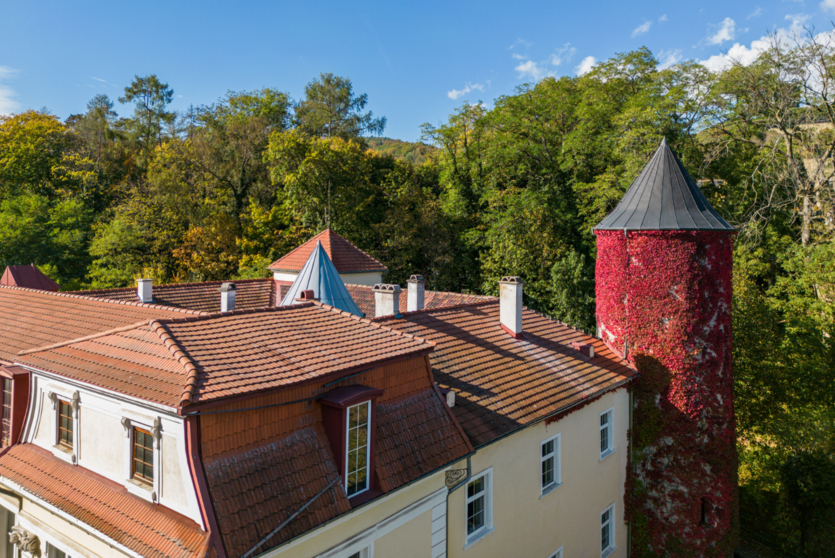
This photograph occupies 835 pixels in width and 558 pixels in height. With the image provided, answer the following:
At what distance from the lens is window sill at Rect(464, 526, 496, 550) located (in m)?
9.63

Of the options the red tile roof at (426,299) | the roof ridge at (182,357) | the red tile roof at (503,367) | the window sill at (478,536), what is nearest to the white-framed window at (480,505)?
the window sill at (478,536)

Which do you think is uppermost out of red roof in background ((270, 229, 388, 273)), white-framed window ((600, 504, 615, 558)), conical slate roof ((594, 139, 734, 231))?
conical slate roof ((594, 139, 734, 231))

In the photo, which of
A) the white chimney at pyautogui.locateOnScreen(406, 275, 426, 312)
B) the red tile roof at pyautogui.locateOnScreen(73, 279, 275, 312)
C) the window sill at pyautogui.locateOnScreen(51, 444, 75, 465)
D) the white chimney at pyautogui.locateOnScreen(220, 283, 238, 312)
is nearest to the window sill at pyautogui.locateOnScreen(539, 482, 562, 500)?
the white chimney at pyautogui.locateOnScreen(406, 275, 426, 312)

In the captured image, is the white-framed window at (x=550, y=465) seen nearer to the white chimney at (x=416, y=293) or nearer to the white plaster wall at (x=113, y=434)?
the white chimney at (x=416, y=293)

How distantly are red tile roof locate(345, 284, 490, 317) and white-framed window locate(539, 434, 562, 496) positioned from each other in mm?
5883

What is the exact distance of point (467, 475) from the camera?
947 cm

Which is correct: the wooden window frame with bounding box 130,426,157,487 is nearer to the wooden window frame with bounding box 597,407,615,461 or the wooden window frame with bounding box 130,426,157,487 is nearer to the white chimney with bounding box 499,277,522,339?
the white chimney with bounding box 499,277,522,339

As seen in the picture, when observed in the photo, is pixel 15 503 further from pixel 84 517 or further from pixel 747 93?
pixel 747 93

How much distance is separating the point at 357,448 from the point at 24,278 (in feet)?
61.3

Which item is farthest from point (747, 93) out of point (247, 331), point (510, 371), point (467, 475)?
point (247, 331)

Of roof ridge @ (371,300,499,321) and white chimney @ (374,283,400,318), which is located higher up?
white chimney @ (374,283,400,318)

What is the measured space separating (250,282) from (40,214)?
2221cm

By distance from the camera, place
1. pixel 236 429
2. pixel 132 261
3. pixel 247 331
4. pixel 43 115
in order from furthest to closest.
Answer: pixel 43 115
pixel 132 261
pixel 247 331
pixel 236 429

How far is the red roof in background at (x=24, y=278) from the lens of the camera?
1897cm
